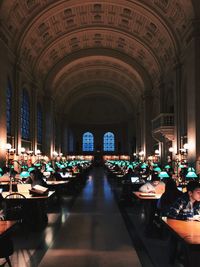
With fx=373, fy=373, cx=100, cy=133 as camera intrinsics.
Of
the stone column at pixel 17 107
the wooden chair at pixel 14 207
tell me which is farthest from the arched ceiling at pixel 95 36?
the wooden chair at pixel 14 207

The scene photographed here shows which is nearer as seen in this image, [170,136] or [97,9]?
[170,136]

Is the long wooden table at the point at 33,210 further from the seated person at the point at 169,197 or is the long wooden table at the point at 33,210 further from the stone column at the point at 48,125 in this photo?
the stone column at the point at 48,125

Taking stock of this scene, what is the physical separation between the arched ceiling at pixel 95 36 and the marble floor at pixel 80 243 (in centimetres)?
1432

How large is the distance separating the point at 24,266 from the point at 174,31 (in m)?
22.6

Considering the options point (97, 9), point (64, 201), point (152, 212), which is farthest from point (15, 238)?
point (97, 9)

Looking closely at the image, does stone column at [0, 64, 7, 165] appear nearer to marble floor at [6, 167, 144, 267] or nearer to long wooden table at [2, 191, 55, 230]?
marble floor at [6, 167, 144, 267]

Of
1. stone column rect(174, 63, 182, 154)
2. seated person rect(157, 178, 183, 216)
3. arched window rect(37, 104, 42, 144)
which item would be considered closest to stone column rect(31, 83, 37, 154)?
arched window rect(37, 104, 42, 144)

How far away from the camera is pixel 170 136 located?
28766mm

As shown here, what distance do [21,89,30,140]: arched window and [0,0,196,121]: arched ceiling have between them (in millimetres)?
2629

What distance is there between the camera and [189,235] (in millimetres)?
5523

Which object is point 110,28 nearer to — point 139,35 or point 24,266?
point 139,35

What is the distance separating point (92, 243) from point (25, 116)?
25.3 m

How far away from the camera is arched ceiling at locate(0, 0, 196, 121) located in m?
25.9

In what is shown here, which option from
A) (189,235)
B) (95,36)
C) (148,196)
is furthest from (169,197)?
(95,36)
